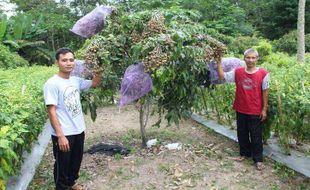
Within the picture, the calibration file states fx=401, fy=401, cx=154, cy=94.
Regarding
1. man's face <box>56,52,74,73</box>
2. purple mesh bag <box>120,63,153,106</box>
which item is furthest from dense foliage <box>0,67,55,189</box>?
purple mesh bag <box>120,63,153,106</box>

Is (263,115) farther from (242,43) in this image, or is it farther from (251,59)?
(242,43)

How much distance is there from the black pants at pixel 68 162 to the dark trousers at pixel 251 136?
6.79 feet

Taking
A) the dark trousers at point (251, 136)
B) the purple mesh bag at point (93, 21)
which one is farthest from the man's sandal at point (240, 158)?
the purple mesh bag at point (93, 21)

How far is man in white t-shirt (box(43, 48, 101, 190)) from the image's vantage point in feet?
12.4

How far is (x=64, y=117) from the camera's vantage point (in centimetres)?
388

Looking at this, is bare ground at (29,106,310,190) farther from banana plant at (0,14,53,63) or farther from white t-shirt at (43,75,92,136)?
banana plant at (0,14,53,63)

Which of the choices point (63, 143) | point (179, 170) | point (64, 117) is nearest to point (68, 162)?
point (63, 143)

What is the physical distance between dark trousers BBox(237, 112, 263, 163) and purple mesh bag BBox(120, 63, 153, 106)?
55.7 inches

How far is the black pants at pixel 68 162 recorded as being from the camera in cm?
397

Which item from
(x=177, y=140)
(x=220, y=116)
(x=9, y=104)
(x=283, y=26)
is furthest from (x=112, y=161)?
(x=283, y=26)

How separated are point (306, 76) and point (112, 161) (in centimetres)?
273

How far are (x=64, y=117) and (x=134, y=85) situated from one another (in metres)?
0.83

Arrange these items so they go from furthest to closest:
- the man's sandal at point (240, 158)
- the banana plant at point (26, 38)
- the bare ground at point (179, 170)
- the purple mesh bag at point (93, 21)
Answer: the banana plant at point (26, 38), the man's sandal at point (240, 158), the purple mesh bag at point (93, 21), the bare ground at point (179, 170)

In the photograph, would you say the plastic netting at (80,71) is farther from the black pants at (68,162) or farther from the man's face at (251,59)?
the man's face at (251,59)
